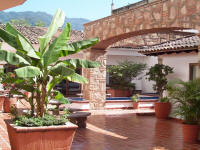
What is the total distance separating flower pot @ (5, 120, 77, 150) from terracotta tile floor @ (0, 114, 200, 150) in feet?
6.33

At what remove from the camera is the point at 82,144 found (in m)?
8.04

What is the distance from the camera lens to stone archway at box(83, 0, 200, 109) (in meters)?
8.97

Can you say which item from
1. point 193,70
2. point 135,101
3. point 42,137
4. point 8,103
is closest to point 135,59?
point 135,101

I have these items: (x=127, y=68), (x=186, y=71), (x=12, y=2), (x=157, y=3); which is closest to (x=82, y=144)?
(x=12, y=2)

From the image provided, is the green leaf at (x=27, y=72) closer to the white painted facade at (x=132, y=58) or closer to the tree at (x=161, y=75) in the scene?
the tree at (x=161, y=75)

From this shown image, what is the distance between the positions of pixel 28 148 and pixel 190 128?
16.1 feet

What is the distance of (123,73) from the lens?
70.4ft

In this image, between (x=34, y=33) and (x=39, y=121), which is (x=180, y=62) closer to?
(x=39, y=121)

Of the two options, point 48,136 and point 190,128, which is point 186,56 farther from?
point 48,136

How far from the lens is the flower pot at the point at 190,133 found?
8.66 metres

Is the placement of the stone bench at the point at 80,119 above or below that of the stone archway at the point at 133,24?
below

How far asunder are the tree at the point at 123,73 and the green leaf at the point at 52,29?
48.0 feet

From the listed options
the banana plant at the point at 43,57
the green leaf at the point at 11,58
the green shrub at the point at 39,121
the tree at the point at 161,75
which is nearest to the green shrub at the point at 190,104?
the banana plant at the point at 43,57

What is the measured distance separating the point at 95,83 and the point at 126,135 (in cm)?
631
